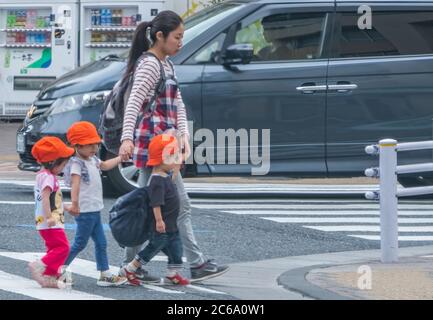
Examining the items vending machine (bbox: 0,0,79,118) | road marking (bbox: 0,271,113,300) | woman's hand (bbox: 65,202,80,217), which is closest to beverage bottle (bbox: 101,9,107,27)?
vending machine (bbox: 0,0,79,118)

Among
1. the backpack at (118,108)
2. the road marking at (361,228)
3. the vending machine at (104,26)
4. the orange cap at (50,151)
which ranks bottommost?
the road marking at (361,228)

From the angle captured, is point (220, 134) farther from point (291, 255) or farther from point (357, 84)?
point (291, 255)

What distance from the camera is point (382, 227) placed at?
9188 mm

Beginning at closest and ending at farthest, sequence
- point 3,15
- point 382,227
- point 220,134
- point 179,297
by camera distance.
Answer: point 179,297 < point 382,227 < point 220,134 < point 3,15

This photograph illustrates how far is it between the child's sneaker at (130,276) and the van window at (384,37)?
511 centimetres

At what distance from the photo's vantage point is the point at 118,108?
8.21 m

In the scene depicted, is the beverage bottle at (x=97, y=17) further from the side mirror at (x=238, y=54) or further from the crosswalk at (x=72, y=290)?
the crosswalk at (x=72, y=290)

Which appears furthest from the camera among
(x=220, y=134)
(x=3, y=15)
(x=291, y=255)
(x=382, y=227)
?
(x=3, y=15)

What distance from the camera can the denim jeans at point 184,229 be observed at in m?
8.22

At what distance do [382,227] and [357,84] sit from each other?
348cm

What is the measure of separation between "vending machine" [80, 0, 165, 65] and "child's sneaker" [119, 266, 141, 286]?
47.0ft

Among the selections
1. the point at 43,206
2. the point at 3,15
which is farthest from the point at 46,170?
the point at 3,15

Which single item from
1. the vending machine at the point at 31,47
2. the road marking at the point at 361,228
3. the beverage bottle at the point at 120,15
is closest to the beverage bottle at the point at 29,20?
the vending machine at the point at 31,47

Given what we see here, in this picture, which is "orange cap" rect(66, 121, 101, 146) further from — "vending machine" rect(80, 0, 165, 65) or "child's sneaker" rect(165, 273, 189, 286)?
"vending machine" rect(80, 0, 165, 65)
